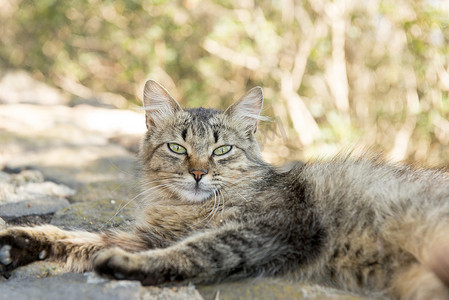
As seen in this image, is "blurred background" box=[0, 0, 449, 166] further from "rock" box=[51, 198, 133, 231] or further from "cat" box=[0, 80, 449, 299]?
"rock" box=[51, 198, 133, 231]

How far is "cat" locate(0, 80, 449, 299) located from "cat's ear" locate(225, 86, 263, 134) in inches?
0.9

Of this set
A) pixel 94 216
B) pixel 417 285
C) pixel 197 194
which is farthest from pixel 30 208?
pixel 417 285

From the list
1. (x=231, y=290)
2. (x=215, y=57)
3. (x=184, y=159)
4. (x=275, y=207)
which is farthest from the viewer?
(x=215, y=57)

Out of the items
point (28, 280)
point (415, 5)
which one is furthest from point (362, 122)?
point (28, 280)

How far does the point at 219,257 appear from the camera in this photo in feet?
5.77

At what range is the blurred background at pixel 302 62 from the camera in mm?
4934

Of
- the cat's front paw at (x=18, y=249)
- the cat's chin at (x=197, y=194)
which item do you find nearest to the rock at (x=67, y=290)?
the cat's front paw at (x=18, y=249)

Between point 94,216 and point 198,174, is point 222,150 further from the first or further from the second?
point 94,216

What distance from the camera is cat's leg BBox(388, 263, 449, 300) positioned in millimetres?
1575

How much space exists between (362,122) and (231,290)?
14.9 feet

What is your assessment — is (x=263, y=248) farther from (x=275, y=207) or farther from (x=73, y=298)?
(x=73, y=298)

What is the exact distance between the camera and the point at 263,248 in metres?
1.83

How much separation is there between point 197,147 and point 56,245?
0.91 metres

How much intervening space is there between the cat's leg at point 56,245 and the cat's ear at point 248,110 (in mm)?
1020
